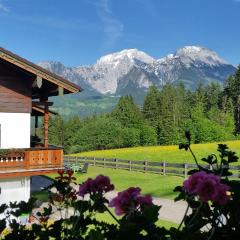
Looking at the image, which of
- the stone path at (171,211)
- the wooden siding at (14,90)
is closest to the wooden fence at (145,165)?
the stone path at (171,211)

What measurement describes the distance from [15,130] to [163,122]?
87614 millimetres

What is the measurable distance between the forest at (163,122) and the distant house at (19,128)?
237 feet

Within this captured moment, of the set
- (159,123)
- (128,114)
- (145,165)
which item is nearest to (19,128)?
(145,165)

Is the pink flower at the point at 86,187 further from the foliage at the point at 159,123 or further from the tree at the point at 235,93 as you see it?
the tree at the point at 235,93

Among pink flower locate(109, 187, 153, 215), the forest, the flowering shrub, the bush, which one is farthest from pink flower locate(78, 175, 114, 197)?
the bush

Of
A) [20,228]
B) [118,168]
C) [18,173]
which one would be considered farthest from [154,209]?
[118,168]

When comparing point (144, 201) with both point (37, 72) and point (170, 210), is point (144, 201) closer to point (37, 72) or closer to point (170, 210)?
point (37, 72)

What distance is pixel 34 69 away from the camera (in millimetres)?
17828

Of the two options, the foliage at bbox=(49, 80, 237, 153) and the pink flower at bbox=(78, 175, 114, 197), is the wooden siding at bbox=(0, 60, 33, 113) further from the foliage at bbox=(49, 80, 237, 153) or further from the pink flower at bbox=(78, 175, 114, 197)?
the foliage at bbox=(49, 80, 237, 153)

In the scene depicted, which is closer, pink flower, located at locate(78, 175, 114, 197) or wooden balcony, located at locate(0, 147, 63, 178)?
pink flower, located at locate(78, 175, 114, 197)

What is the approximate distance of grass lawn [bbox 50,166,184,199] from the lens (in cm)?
2407

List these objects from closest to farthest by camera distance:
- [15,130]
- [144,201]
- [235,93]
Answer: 1. [144,201]
2. [15,130]
3. [235,93]

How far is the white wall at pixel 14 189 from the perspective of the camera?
17577 mm

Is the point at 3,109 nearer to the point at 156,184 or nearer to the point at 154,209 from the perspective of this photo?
the point at 156,184
